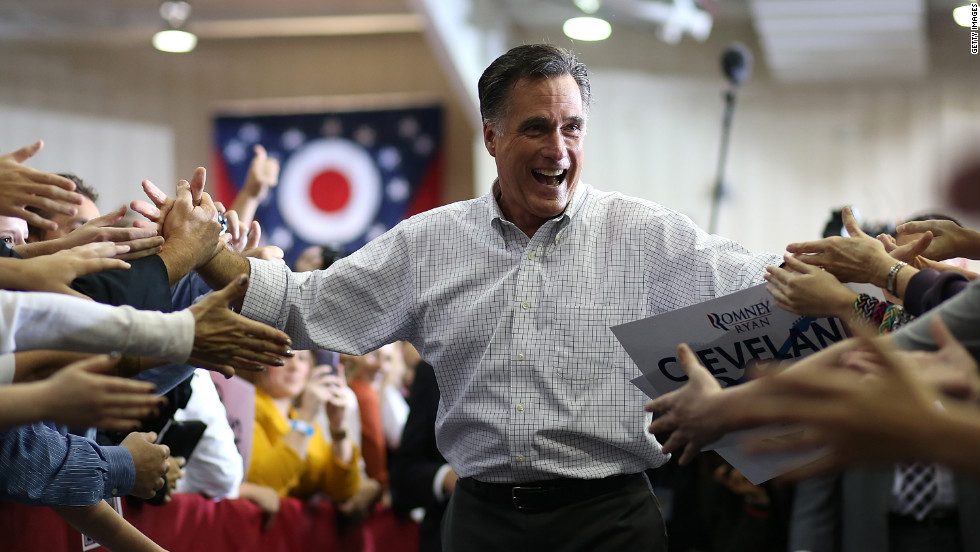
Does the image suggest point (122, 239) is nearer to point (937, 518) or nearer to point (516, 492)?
point (516, 492)

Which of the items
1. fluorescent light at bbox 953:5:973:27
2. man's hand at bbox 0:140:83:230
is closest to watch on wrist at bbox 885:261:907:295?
man's hand at bbox 0:140:83:230

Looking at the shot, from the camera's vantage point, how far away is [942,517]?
3084 mm

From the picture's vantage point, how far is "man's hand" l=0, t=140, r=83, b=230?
1989mm

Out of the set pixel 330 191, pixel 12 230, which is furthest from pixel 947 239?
pixel 330 191

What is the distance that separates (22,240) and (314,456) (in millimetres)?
1573

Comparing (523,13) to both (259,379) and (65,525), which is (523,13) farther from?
(65,525)

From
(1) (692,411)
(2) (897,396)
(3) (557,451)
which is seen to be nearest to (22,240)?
(3) (557,451)

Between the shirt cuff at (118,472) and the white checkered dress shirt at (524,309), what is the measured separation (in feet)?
1.42

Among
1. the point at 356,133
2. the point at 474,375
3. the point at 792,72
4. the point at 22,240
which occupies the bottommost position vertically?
the point at 474,375

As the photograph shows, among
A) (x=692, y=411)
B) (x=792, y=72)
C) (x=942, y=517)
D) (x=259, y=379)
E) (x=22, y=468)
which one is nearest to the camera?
(x=692, y=411)

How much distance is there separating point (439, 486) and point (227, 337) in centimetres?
180

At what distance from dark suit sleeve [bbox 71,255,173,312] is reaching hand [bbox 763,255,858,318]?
1275mm

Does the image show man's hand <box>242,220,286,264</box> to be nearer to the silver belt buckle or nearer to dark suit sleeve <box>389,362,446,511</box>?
the silver belt buckle

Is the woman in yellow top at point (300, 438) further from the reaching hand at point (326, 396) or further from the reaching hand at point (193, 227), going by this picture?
the reaching hand at point (193, 227)
